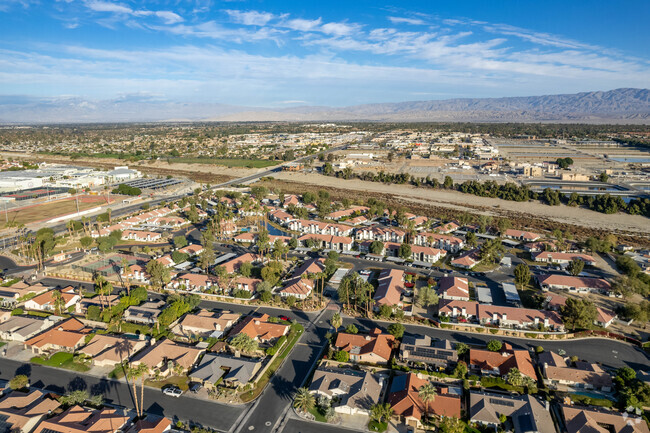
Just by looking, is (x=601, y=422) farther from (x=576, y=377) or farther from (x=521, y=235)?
(x=521, y=235)

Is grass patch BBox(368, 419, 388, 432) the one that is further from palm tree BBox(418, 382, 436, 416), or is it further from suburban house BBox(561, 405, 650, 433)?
suburban house BBox(561, 405, 650, 433)

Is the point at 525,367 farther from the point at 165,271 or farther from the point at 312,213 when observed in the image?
the point at 312,213

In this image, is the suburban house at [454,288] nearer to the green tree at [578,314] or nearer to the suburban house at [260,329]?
the green tree at [578,314]

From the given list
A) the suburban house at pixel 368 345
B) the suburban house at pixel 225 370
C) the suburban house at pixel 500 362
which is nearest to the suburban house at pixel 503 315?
the suburban house at pixel 500 362

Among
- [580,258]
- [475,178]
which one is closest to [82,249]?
[580,258]

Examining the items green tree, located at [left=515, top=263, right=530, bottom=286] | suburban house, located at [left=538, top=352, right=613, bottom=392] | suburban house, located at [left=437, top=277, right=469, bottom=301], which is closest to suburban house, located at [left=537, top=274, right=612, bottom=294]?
green tree, located at [left=515, top=263, right=530, bottom=286]

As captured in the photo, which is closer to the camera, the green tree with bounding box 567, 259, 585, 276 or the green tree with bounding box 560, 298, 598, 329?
the green tree with bounding box 560, 298, 598, 329

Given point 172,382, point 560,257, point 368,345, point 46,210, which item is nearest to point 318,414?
point 368,345
